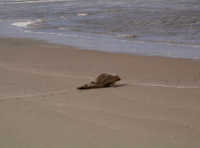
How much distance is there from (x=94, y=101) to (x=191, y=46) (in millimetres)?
5301

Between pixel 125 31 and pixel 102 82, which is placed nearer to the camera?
pixel 102 82

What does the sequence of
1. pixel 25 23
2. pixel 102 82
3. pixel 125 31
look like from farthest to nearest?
pixel 25 23 < pixel 125 31 < pixel 102 82

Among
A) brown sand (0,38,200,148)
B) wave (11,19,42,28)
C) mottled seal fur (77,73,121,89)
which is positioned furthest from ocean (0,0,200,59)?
mottled seal fur (77,73,121,89)

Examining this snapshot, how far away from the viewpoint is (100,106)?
416 cm

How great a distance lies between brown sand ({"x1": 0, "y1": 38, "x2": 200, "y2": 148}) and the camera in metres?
3.19

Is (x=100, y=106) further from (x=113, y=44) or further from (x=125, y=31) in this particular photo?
(x=125, y=31)

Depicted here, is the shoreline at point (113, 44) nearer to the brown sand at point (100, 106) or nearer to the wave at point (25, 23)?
the brown sand at point (100, 106)

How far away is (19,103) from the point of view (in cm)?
420

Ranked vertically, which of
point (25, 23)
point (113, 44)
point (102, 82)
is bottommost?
point (25, 23)

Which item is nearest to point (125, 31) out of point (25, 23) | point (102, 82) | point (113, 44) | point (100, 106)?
point (113, 44)

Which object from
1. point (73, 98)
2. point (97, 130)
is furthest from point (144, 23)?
point (97, 130)

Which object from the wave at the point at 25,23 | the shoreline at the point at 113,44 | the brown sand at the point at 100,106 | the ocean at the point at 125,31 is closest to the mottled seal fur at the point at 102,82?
the brown sand at the point at 100,106

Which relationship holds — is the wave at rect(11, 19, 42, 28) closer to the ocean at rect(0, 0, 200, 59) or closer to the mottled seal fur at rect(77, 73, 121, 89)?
the ocean at rect(0, 0, 200, 59)

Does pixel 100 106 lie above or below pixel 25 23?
above
